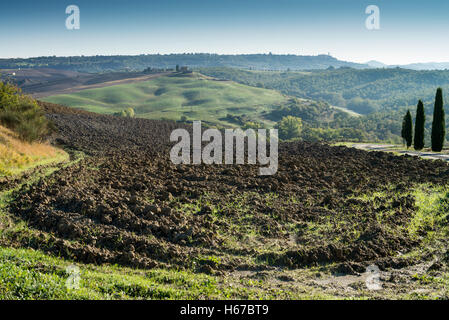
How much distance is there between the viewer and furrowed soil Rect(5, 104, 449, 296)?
10562 millimetres

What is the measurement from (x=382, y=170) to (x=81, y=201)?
18.2m

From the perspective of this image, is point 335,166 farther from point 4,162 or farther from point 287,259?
point 4,162

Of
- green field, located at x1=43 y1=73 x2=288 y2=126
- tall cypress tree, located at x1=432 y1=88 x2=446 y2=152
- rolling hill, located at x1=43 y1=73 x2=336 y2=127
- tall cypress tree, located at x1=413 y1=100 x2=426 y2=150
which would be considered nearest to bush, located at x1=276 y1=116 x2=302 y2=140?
rolling hill, located at x1=43 y1=73 x2=336 y2=127

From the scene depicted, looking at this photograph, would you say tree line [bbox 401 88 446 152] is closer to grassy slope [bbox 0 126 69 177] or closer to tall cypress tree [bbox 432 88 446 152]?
tall cypress tree [bbox 432 88 446 152]

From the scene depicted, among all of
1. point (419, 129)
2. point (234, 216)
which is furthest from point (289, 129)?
point (234, 216)

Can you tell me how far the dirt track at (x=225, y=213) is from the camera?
10836 mm

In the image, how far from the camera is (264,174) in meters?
21.6

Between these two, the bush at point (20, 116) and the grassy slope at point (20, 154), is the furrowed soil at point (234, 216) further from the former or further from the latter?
the bush at point (20, 116)

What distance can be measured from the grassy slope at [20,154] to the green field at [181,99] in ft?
248

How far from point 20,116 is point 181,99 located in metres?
120

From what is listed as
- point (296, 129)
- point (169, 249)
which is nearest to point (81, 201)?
point (169, 249)

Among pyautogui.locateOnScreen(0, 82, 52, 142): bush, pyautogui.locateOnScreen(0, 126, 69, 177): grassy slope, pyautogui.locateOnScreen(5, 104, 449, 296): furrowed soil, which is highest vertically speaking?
pyautogui.locateOnScreen(0, 82, 52, 142): bush

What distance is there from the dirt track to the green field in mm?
81799

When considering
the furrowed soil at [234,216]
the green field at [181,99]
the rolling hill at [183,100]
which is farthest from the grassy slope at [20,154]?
the green field at [181,99]
